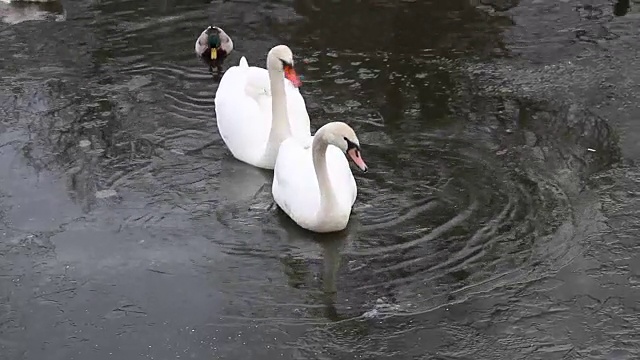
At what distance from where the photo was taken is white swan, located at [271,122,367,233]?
7055 millimetres

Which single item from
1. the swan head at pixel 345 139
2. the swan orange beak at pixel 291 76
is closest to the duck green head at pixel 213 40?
the swan orange beak at pixel 291 76

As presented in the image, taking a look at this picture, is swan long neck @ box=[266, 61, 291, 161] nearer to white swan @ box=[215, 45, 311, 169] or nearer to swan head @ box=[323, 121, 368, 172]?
white swan @ box=[215, 45, 311, 169]

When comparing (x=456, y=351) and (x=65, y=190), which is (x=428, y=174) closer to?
(x=456, y=351)

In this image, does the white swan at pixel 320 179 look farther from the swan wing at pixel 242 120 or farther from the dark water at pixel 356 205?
the swan wing at pixel 242 120

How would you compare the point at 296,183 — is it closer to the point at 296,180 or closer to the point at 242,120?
the point at 296,180

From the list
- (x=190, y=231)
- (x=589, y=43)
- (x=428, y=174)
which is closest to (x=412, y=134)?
(x=428, y=174)

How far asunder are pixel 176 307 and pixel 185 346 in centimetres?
45

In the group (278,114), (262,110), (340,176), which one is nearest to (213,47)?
(262,110)

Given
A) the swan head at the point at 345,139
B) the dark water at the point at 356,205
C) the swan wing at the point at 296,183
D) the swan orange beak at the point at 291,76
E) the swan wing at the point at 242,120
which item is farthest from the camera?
the swan wing at the point at 242,120

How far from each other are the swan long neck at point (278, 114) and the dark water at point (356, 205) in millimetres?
343

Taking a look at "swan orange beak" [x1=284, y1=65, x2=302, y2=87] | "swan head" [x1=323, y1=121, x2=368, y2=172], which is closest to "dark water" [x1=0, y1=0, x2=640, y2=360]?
"swan head" [x1=323, y1=121, x2=368, y2=172]

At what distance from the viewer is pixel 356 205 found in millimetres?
7734

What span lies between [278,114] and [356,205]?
1206 mm

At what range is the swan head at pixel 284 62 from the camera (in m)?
8.20
